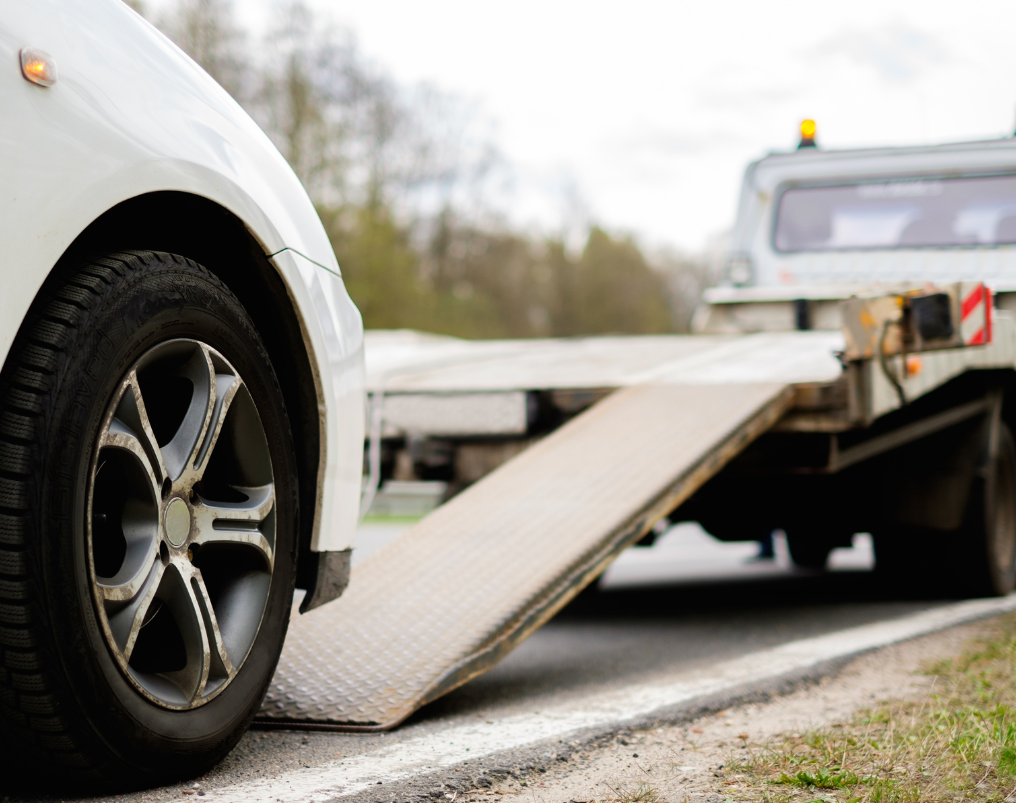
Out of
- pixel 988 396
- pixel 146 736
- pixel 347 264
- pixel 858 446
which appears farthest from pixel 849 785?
pixel 347 264

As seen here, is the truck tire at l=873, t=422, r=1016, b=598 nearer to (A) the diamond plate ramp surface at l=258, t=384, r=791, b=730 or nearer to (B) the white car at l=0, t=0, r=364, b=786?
(A) the diamond plate ramp surface at l=258, t=384, r=791, b=730

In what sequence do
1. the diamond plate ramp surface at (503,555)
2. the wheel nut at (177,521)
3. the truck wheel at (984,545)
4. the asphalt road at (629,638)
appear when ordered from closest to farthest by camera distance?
1. the wheel nut at (177,521)
2. the asphalt road at (629,638)
3. the diamond plate ramp surface at (503,555)
4. the truck wheel at (984,545)

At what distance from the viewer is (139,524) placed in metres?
2.06

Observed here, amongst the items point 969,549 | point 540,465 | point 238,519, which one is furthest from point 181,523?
point 969,549

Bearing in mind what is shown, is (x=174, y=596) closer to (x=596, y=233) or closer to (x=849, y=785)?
(x=849, y=785)

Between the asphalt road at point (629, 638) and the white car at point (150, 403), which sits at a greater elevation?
the white car at point (150, 403)

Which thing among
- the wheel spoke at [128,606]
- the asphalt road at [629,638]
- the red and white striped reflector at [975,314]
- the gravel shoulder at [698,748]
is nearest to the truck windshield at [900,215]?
the asphalt road at [629,638]

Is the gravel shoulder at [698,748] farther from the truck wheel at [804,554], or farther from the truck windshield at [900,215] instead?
the truck windshield at [900,215]

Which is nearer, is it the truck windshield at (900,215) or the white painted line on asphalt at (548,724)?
the white painted line on asphalt at (548,724)

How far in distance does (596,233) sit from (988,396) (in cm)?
3197

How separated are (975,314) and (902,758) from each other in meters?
2.59

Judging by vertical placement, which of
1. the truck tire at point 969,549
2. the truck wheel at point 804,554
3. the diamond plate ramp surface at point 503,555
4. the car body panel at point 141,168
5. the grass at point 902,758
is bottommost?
the truck wheel at point 804,554

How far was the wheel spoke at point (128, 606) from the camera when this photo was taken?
6.42ft

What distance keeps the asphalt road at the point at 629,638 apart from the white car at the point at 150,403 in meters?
0.24
